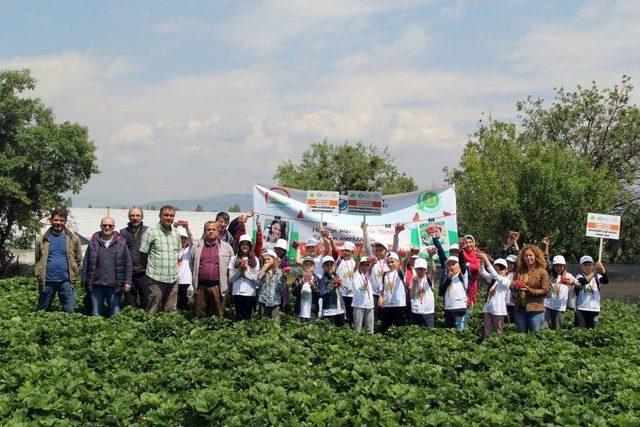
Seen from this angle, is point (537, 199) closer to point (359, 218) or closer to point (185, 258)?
point (359, 218)

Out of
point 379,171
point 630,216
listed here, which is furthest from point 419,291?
point 379,171

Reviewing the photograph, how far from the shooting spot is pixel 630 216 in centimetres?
3350

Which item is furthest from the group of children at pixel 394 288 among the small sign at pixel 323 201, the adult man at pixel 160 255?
the small sign at pixel 323 201

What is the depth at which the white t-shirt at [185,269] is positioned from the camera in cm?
1116

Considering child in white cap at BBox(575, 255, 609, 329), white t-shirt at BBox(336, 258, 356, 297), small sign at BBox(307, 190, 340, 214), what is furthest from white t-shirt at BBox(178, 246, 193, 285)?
child in white cap at BBox(575, 255, 609, 329)

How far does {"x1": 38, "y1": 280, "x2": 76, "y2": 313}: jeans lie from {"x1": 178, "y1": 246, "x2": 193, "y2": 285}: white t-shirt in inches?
63.8

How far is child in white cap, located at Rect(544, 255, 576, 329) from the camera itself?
1048 cm

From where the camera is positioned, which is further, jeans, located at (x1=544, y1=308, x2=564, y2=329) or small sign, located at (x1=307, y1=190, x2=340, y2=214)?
small sign, located at (x1=307, y1=190, x2=340, y2=214)

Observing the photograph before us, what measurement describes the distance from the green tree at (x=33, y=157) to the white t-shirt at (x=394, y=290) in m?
18.0

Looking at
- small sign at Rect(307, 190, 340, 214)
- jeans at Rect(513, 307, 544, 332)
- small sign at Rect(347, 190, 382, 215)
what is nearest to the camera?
jeans at Rect(513, 307, 544, 332)

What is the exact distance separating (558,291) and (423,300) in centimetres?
201

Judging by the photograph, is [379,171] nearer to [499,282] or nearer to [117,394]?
[499,282]

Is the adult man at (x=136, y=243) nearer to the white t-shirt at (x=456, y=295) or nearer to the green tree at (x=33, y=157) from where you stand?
the white t-shirt at (x=456, y=295)

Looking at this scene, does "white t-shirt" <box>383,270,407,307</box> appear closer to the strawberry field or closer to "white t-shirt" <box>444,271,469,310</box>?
"white t-shirt" <box>444,271,469,310</box>
